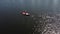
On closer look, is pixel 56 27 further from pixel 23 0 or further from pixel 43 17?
pixel 23 0

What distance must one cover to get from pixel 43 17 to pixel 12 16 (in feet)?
21.3

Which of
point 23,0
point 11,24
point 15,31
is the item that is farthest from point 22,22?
point 23,0

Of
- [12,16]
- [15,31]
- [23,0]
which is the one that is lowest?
[15,31]

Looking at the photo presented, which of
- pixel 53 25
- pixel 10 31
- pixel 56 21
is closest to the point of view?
pixel 10 31

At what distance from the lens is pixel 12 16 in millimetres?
23156

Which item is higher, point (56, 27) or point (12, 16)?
point (12, 16)

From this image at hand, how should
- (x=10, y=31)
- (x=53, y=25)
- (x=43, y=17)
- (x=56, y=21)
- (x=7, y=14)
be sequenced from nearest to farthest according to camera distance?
1. (x=10, y=31)
2. (x=53, y=25)
3. (x=56, y=21)
4. (x=43, y=17)
5. (x=7, y=14)

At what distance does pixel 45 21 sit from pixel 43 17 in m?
2.08

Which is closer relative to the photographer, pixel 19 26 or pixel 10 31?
pixel 10 31

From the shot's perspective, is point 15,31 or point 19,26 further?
point 19,26

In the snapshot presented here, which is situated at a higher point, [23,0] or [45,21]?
[23,0]

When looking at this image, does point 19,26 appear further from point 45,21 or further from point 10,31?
point 45,21

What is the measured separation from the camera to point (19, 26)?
18875mm

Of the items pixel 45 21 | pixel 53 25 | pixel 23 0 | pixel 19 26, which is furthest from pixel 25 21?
pixel 23 0
